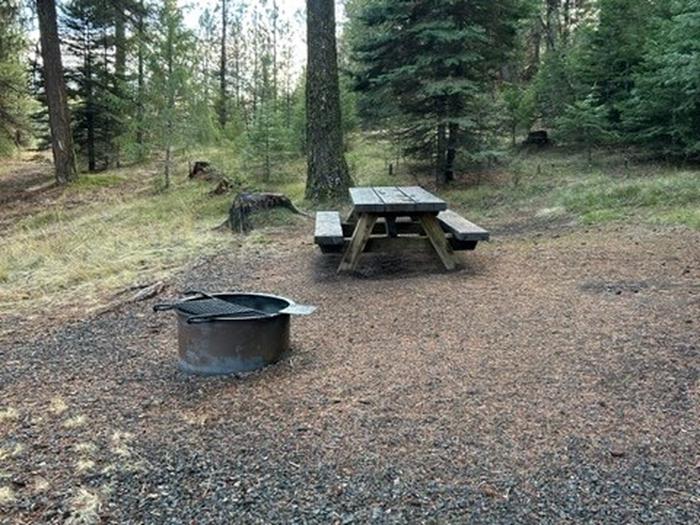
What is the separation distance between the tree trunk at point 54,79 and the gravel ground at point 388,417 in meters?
9.86

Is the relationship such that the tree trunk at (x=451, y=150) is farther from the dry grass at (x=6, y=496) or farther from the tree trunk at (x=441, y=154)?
the dry grass at (x=6, y=496)

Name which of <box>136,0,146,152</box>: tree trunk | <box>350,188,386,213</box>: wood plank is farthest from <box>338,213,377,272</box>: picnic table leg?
<box>136,0,146,152</box>: tree trunk

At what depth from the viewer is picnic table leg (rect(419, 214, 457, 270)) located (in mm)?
5113

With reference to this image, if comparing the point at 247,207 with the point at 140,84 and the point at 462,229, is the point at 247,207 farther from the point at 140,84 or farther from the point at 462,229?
the point at 140,84

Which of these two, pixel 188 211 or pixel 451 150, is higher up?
pixel 451 150

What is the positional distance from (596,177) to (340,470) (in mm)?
8381

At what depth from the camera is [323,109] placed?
898cm

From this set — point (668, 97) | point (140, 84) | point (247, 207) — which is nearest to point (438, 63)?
point (668, 97)

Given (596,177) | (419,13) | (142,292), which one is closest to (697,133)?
(596,177)

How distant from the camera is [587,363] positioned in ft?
9.85

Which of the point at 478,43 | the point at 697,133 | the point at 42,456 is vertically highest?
the point at 478,43

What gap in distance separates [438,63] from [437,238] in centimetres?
530

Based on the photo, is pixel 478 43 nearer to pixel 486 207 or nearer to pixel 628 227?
pixel 486 207

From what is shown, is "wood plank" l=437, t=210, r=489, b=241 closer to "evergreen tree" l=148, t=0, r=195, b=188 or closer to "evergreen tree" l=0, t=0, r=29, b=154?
"evergreen tree" l=148, t=0, r=195, b=188
